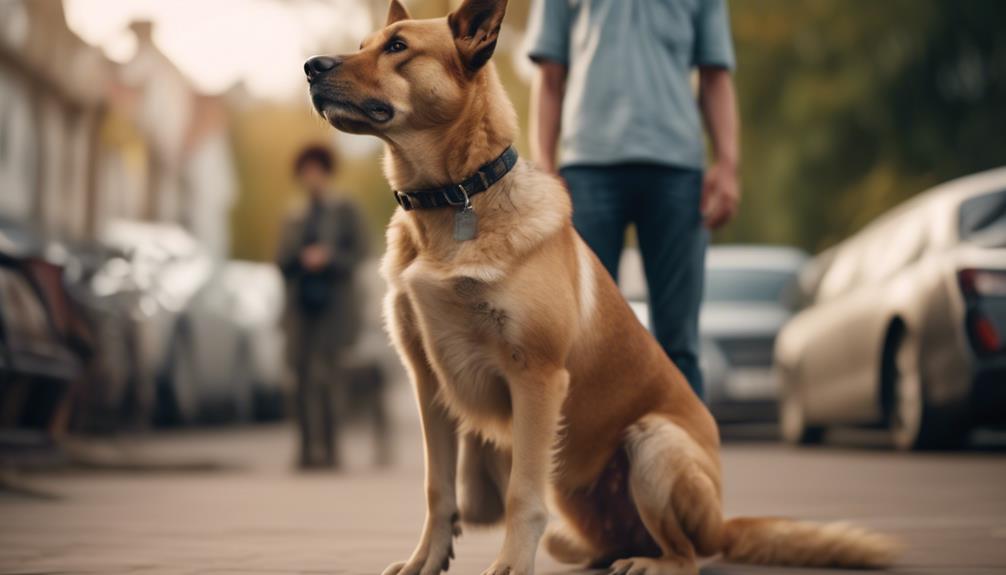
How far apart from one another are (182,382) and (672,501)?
10.3 m

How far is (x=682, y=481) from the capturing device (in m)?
4.99

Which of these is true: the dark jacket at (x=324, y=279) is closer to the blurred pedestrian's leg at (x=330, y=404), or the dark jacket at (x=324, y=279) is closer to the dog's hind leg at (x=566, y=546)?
the blurred pedestrian's leg at (x=330, y=404)

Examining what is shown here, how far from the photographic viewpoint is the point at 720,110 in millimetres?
6430

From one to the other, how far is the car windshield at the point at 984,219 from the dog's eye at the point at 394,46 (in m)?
6.83

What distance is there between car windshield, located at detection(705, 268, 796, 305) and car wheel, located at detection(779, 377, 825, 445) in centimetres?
164

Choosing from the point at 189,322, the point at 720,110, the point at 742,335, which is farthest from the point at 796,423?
the point at 720,110

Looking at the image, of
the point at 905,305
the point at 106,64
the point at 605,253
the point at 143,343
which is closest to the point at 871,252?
the point at 905,305

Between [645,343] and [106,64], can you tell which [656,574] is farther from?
[106,64]

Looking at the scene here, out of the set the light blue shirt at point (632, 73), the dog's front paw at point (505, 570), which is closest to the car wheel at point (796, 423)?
the light blue shirt at point (632, 73)

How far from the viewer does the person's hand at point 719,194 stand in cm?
626

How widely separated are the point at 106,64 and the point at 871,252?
59.4 feet

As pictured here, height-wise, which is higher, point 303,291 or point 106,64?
point 106,64

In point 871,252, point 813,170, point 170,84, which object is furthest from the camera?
point 170,84

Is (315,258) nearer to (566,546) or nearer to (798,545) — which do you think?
(566,546)
